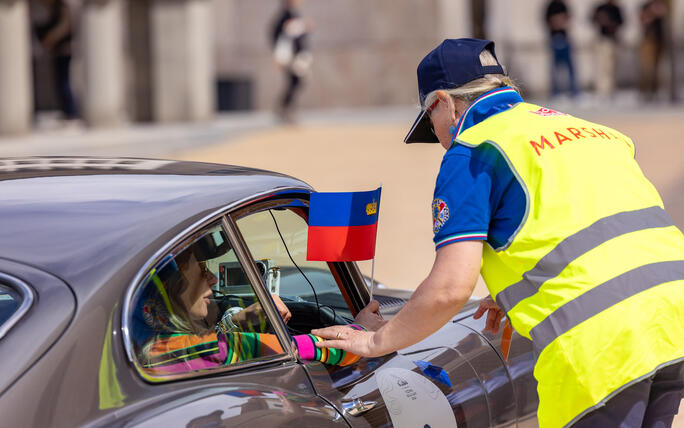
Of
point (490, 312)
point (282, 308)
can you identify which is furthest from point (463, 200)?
point (282, 308)

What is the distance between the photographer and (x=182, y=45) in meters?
19.1

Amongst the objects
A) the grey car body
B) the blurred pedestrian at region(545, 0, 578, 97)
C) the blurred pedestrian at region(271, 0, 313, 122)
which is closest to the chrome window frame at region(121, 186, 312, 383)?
the grey car body

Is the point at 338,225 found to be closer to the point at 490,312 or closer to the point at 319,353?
the point at 319,353

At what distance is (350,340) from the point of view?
2.78 m

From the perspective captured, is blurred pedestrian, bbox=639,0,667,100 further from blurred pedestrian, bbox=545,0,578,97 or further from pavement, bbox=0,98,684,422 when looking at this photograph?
blurred pedestrian, bbox=545,0,578,97

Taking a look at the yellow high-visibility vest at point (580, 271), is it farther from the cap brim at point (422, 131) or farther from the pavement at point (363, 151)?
the pavement at point (363, 151)

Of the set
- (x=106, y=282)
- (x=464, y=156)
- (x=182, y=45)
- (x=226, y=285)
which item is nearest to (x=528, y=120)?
(x=464, y=156)

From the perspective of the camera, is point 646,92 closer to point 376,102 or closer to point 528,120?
point 376,102

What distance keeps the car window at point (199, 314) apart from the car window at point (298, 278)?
0.37 meters

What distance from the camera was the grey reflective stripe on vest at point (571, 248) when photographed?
8.11 ft

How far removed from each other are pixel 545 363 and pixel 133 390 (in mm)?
963

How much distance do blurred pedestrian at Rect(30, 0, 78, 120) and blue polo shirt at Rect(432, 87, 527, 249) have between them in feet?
48.6

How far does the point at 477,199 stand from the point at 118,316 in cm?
89

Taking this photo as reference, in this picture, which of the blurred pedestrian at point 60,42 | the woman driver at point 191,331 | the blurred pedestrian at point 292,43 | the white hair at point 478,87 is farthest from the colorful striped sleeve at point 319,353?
the blurred pedestrian at point 292,43
